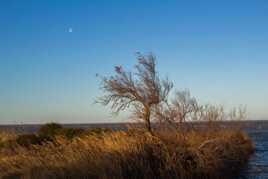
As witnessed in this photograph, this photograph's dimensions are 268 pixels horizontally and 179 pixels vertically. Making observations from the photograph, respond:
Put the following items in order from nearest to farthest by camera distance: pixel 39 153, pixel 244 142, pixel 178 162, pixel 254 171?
pixel 178 162, pixel 39 153, pixel 254 171, pixel 244 142

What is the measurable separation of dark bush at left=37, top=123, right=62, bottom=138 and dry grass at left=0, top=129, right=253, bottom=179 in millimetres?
6877

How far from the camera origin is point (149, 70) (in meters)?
18.8

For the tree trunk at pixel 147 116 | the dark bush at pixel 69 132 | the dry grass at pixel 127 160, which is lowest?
the dry grass at pixel 127 160

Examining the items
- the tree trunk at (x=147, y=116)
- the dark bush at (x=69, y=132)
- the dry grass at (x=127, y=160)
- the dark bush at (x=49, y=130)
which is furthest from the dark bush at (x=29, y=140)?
the tree trunk at (x=147, y=116)

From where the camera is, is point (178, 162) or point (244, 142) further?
point (244, 142)

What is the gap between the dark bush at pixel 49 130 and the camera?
20.6 meters

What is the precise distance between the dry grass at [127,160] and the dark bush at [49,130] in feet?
22.6

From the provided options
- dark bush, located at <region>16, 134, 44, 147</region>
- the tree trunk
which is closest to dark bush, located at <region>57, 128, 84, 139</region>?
dark bush, located at <region>16, 134, 44, 147</region>

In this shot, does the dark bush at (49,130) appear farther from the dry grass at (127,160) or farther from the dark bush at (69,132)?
the dry grass at (127,160)

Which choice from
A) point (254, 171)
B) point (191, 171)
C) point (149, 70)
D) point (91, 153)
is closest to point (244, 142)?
point (254, 171)

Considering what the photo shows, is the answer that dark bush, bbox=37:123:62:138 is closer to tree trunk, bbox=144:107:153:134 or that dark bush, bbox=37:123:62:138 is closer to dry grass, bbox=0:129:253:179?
tree trunk, bbox=144:107:153:134

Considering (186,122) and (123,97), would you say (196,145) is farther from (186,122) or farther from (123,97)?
(123,97)

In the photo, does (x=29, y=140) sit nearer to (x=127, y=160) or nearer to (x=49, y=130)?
(x=49, y=130)

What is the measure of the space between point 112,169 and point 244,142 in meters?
18.0
